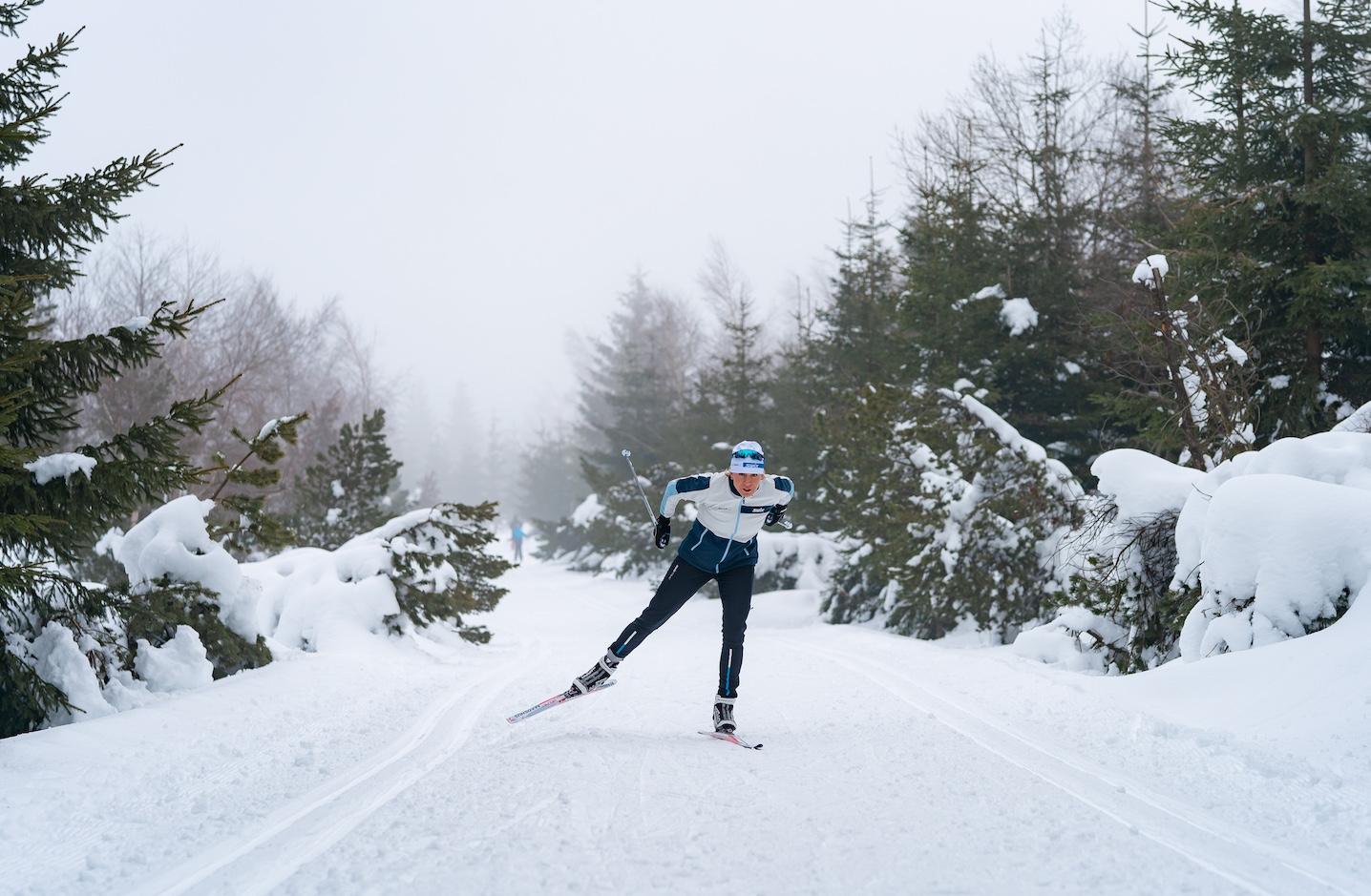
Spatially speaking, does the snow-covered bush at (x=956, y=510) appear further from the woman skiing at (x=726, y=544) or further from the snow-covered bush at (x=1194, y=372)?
the woman skiing at (x=726, y=544)

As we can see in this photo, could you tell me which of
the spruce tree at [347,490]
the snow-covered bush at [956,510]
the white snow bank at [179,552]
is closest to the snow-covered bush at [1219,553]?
the snow-covered bush at [956,510]

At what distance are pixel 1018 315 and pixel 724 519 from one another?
11786 millimetres

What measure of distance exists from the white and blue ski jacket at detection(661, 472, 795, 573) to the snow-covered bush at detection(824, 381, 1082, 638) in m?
6.61

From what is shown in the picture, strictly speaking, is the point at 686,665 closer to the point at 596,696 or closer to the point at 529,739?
the point at 596,696

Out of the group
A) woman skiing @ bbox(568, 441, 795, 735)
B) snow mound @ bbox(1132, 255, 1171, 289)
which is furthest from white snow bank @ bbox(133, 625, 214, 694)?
snow mound @ bbox(1132, 255, 1171, 289)

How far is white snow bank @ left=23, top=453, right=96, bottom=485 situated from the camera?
204 inches

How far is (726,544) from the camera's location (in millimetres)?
6523

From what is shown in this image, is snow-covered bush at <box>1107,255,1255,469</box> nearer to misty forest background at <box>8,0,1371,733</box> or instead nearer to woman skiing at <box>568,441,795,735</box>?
misty forest background at <box>8,0,1371,733</box>

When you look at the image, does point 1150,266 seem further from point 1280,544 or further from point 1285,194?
point 1280,544

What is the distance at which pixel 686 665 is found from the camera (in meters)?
10.4

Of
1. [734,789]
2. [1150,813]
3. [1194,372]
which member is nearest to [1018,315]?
[1194,372]

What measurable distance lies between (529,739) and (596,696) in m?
1.98

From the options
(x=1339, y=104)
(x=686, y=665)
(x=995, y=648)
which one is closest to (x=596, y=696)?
(x=686, y=665)

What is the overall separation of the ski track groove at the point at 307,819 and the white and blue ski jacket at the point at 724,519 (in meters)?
2.06
